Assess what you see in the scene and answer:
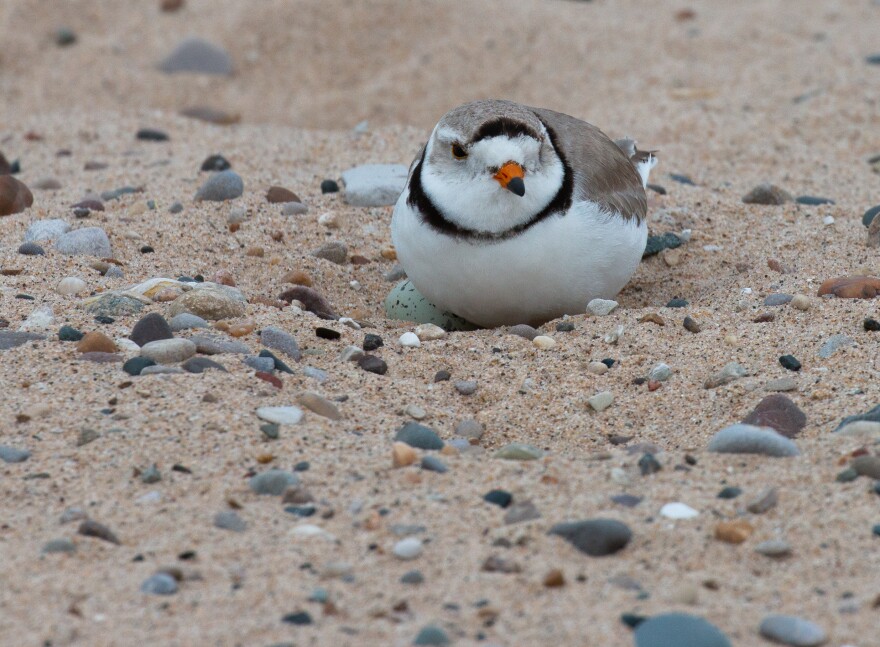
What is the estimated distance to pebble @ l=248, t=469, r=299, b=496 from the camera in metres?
2.94

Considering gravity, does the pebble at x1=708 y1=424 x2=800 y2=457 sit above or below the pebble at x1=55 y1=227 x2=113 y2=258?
above

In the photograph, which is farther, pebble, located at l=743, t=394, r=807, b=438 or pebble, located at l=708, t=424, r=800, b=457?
pebble, located at l=743, t=394, r=807, b=438

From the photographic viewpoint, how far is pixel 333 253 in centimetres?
494

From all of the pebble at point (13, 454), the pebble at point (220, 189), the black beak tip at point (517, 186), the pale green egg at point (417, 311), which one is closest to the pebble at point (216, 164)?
the pebble at point (220, 189)

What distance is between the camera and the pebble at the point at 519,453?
125 inches

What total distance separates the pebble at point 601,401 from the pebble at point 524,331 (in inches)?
18.3

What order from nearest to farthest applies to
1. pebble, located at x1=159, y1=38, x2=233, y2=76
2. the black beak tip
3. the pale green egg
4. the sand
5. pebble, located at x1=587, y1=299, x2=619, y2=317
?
the sand → the black beak tip → pebble, located at x1=587, y1=299, x2=619, y2=317 → the pale green egg → pebble, located at x1=159, y1=38, x2=233, y2=76

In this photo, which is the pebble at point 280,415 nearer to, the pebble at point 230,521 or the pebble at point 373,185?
the pebble at point 230,521

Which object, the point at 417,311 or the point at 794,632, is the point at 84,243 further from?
the point at 794,632

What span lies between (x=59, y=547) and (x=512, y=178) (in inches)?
69.3

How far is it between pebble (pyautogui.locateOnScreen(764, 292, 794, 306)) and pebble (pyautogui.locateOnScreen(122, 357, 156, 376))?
2098 mm

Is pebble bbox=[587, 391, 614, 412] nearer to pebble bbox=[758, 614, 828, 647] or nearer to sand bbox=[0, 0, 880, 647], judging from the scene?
sand bbox=[0, 0, 880, 647]

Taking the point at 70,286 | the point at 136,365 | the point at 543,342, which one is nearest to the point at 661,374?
the point at 543,342

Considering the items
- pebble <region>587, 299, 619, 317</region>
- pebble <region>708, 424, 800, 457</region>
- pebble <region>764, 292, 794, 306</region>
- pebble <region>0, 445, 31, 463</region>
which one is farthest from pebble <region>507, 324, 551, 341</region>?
pebble <region>0, 445, 31, 463</region>
